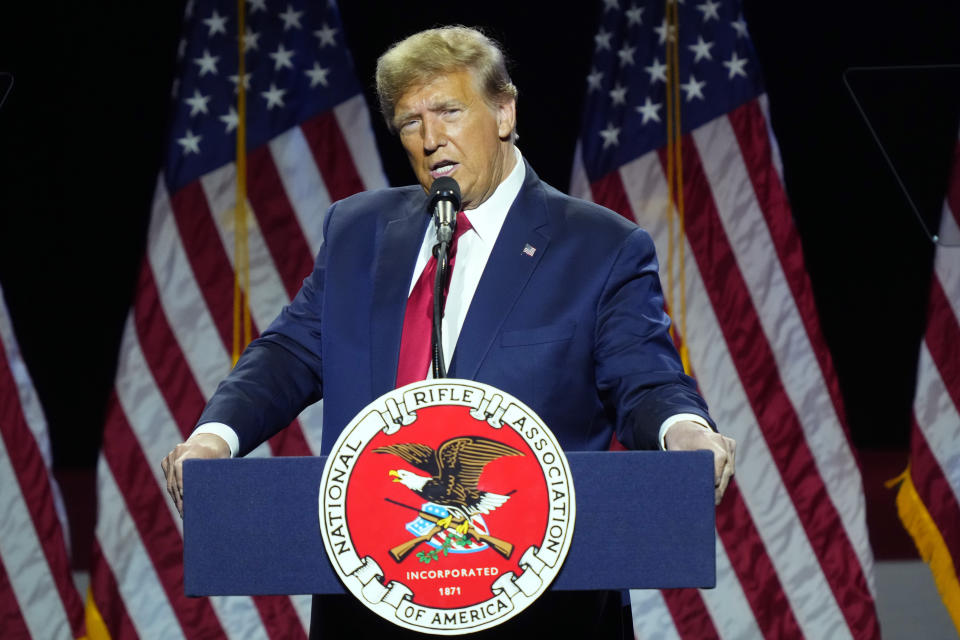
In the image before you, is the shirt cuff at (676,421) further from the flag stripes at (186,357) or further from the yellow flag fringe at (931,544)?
the yellow flag fringe at (931,544)

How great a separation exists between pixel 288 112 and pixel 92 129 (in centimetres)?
171

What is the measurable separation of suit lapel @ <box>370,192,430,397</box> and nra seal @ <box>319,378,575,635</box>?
334mm

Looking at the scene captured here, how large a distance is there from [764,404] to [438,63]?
198 cm

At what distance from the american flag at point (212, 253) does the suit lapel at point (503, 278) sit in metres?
1.74

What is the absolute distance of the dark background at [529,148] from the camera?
3.92 m

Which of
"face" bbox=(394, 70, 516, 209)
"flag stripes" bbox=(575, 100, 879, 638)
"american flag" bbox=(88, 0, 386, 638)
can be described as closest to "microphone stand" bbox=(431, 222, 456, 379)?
"face" bbox=(394, 70, 516, 209)

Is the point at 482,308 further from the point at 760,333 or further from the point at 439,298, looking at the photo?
the point at 760,333

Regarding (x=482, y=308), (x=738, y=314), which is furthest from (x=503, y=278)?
(x=738, y=314)

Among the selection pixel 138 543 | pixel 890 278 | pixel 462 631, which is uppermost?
pixel 462 631

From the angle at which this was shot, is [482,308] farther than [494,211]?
No

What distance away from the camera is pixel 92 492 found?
5.89m

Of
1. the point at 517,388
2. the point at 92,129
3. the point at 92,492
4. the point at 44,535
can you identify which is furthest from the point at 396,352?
the point at 92,492

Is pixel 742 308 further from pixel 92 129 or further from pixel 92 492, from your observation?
pixel 92 492

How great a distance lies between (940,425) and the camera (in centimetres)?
309
